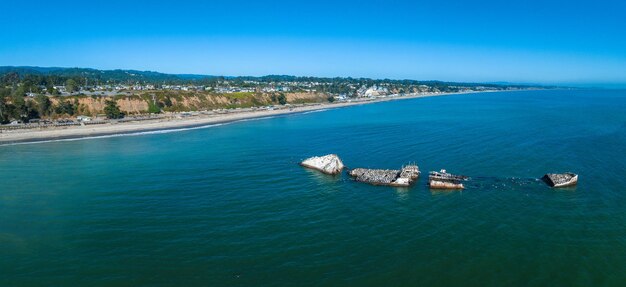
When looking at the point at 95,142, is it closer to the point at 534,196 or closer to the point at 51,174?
the point at 51,174

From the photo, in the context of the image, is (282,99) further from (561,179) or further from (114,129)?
(561,179)

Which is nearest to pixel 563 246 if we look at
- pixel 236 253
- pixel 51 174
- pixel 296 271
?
pixel 296 271

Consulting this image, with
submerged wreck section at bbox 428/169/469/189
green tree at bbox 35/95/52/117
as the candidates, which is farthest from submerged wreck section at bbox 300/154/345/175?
green tree at bbox 35/95/52/117


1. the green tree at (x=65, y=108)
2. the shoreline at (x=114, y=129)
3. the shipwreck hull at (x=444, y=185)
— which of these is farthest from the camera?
the green tree at (x=65, y=108)

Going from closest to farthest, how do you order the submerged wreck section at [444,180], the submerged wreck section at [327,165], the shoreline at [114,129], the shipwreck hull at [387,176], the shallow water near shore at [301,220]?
the shallow water near shore at [301,220], the submerged wreck section at [444,180], the shipwreck hull at [387,176], the submerged wreck section at [327,165], the shoreline at [114,129]

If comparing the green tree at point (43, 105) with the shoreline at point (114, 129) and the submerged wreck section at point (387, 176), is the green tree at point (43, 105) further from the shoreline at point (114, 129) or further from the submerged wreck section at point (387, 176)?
the submerged wreck section at point (387, 176)

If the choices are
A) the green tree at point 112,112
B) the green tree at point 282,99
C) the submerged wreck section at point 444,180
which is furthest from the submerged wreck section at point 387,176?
the green tree at point 282,99

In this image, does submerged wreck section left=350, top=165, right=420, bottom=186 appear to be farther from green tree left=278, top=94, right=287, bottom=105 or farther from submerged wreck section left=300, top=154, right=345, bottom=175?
green tree left=278, top=94, right=287, bottom=105
